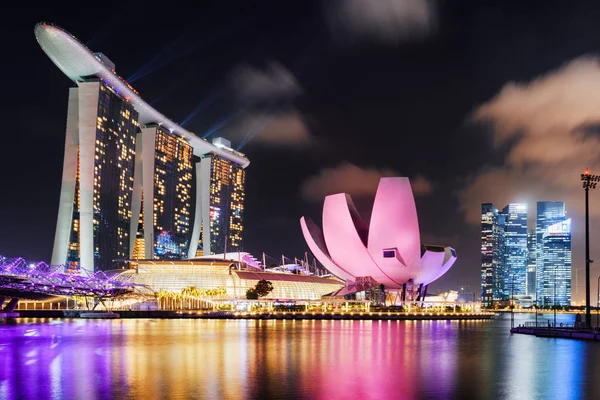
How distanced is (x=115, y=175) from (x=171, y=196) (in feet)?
111

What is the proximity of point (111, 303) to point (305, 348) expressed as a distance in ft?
207

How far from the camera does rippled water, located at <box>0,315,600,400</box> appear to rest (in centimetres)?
1720

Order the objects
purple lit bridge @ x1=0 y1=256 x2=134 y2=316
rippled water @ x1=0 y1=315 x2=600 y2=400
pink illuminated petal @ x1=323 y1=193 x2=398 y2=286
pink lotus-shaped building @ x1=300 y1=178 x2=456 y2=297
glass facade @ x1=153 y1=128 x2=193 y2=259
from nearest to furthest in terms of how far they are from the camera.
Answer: rippled water @ x1=0 y1=315 x2=600 y2=400 < purple lit bridge @ x1=0 y1=256 x2=134 y2=316 < pink lotus-shaped building @ x1=300 y1=178 x2=456 y2=297 < pink illuminated petal @ x1=323 y1=193 x2=398 y2=286 < glass facade @ x1=153 y1=128 x2=193 y2=259

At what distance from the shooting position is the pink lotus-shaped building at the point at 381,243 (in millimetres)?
70438

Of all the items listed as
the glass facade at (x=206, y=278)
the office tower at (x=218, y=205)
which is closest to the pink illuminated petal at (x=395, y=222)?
the glass facade at (x=206, y=278)

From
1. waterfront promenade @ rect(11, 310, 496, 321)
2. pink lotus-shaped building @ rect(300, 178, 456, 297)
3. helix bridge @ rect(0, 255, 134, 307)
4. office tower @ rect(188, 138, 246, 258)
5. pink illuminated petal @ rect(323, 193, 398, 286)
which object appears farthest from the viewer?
office tower @ rect(188, 138, 246, 258)

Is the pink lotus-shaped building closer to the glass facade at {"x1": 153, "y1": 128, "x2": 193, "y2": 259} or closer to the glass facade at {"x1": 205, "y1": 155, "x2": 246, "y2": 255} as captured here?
the glass facade at {"x1": 153, "y1": 128, "x2": 193, "y2": 259}

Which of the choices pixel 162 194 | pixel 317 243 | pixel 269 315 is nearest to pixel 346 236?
pixel 317 243

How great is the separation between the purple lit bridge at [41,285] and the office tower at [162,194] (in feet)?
127

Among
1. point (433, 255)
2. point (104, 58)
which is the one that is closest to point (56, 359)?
point (433, 255)

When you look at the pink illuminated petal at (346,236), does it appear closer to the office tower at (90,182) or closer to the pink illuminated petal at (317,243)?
the pink illuminated petal at (317,243)

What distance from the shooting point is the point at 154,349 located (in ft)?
95.5

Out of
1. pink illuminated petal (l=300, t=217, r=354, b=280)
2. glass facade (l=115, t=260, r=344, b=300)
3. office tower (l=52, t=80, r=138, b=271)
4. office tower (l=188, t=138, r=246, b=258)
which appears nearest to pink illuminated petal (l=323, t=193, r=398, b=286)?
pink illuminated petal (l=300, t=217, r=354, b=280)

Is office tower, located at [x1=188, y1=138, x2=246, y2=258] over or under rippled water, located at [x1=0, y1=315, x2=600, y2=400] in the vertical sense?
over
